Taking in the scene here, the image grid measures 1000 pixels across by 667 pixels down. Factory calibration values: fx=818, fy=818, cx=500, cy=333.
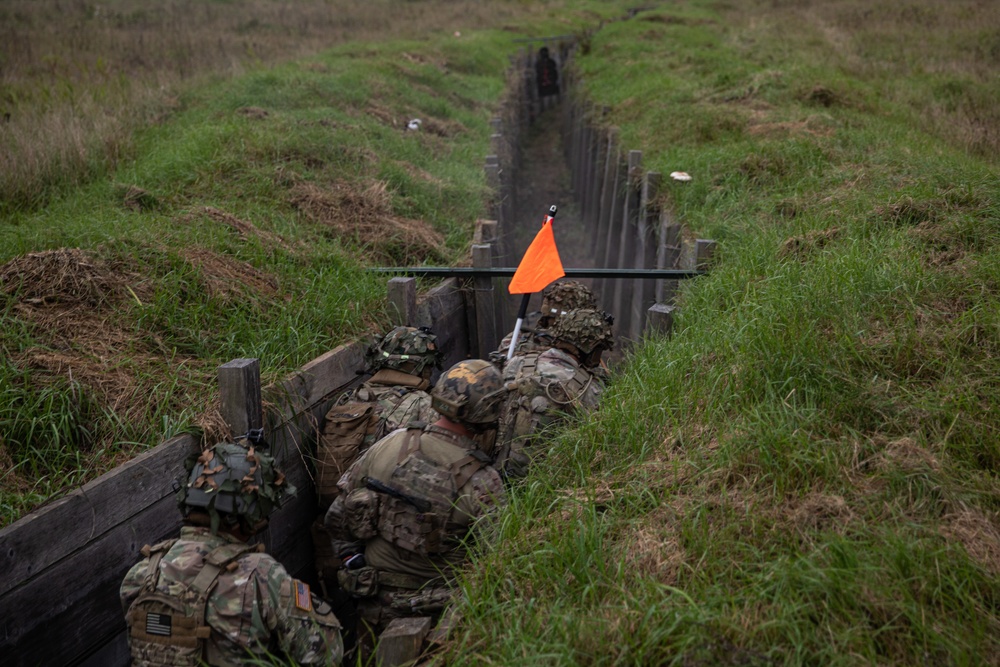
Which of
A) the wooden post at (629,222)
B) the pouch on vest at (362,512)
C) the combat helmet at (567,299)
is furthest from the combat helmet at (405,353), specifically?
the wooden post at (629,222)

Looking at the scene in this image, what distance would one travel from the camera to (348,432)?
462 centimetres

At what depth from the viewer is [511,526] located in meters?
3.44

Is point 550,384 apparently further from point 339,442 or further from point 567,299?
point 567,299

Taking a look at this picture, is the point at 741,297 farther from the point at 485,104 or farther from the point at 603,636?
the point at 485,104

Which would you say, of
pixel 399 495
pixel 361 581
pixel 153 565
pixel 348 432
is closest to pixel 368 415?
pixel 348 432

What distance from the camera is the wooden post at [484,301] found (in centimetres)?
666

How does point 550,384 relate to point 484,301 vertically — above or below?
above

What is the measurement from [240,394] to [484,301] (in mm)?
3003

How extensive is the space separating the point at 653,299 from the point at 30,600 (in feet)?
17.8

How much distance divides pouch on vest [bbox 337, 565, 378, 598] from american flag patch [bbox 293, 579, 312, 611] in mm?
742

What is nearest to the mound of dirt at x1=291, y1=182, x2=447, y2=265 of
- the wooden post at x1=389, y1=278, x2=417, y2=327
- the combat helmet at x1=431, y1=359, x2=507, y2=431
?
the wooden post at x1=389, y1=278, x2=417, y2=327

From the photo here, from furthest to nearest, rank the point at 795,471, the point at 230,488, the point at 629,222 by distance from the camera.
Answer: the point at 629,222 → the point at 795,471 → the point at 230,488

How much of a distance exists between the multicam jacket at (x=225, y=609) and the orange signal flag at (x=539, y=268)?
3.19m

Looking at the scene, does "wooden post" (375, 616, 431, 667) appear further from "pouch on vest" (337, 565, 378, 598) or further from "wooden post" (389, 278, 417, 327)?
"wooden post" (389, 278, 417, 327)
